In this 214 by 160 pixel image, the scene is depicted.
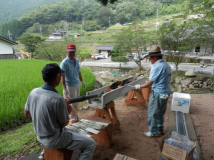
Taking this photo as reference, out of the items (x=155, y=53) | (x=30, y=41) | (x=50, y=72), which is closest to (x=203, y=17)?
(x=155, y=53)

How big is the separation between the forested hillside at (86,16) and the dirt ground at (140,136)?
168 feet

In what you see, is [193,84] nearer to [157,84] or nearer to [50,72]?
[157,84]

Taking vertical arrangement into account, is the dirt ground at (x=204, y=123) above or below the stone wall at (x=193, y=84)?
above

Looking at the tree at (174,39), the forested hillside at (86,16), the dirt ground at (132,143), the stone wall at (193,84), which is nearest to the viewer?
the dirt ground at (132,143)

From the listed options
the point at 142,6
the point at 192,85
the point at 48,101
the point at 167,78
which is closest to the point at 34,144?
the point at 48,101

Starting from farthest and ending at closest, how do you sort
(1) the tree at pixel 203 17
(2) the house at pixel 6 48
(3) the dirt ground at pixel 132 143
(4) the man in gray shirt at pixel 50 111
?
1. (2) the house at pixel 6 48
2. (1) the tree at pixel 203 17
3. (3) the dirt ground at pixel 132 143
4. (4) the man in gray shirt at pixel 50 111

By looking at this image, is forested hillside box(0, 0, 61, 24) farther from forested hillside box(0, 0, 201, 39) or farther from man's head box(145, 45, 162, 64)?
man's head box(145, 45, 162, 64)

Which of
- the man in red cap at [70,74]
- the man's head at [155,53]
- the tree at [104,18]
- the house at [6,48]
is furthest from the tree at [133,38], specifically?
the tree at [104,18]

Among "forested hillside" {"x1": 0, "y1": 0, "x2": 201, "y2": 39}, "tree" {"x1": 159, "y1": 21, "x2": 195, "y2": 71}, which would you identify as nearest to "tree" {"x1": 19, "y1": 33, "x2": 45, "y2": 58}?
"tree" {"x1": 159, "y1": 21, "x2": 195, "y2": 71}

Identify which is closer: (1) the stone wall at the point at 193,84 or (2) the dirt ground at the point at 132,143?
(2) the dirt ground at the point at 132,143

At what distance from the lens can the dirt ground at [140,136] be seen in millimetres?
2253

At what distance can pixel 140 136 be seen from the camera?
8.99 ft

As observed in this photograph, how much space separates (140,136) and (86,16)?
225 ft

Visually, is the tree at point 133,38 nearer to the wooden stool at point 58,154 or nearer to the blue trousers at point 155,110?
the blue trousers at point 155,110
